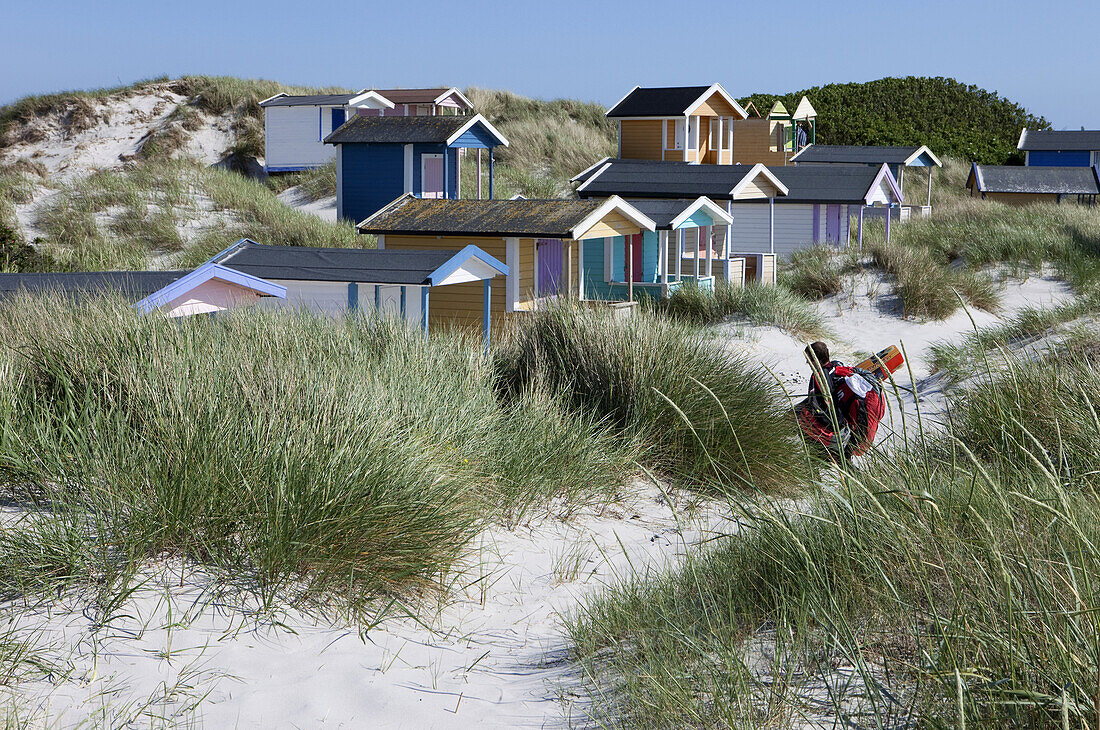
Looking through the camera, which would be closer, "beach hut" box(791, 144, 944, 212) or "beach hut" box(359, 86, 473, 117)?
"beach hut" box(791, 144, 944, 212)

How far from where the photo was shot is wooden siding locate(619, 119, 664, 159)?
32.2m

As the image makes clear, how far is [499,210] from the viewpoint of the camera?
1678 centimetres

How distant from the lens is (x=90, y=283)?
966 centimetres

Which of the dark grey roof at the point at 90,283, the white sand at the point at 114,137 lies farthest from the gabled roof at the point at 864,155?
the dark grey roof at the point at 90,283

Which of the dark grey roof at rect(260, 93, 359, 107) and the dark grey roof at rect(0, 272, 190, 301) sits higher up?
the dark grey roof at rect(260, 93, 359, 107)

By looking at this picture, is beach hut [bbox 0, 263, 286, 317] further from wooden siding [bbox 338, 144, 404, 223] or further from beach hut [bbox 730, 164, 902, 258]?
beach hut [bbox 730, 164, 902, 258]

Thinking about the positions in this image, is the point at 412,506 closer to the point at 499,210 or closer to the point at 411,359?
the point at 411,359

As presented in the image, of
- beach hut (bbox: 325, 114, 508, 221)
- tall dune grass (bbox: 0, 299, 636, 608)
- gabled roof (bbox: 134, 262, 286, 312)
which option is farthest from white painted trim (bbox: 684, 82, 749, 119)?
tall dune grass (bbox: 0, 299, 636, 608)

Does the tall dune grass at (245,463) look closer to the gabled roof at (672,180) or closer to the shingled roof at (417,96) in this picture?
the gabled roof at (672,180)

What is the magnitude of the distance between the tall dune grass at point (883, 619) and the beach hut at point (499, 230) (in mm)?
11272

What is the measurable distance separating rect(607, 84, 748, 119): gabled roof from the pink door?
7.80m

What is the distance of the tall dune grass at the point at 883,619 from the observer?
2.94 metres

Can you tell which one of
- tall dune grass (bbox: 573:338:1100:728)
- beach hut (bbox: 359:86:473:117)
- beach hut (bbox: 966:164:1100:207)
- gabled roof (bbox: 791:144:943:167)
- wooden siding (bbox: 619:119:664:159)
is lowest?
tall dune grass (bbox: 573:338:1100:728)

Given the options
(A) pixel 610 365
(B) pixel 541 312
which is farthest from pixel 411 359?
(B) pixel 541 312
